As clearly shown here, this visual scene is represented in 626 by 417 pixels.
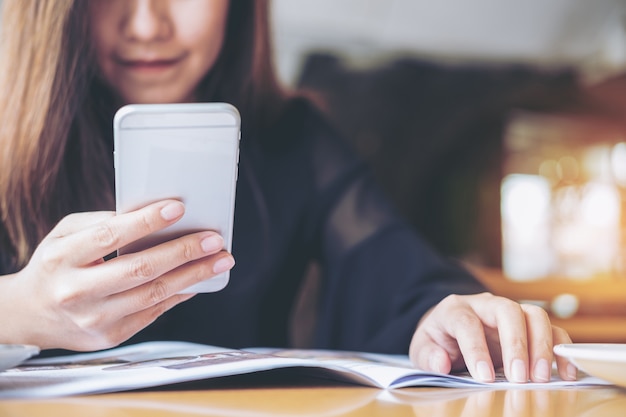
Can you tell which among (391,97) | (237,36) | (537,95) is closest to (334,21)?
(391,97)

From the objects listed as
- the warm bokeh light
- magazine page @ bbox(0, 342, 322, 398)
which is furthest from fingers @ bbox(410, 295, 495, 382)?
the warm bokeh light

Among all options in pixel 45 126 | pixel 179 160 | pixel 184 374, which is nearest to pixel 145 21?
pixel 45 126

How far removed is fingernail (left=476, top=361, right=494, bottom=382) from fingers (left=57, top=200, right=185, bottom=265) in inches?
9.9

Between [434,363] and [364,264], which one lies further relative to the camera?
[364,264]

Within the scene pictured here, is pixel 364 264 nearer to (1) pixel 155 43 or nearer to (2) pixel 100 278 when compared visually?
(1) pixel 155 43

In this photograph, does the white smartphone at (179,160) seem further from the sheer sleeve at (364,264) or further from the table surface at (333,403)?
the sheer sleeve at (364,264)

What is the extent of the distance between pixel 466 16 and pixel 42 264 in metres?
2.63

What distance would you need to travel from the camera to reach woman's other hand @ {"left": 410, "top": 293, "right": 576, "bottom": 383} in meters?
0.52

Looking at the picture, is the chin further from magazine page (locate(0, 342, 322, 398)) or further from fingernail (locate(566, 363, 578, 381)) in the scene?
fingernail (locate(566, 363, 578, 381))

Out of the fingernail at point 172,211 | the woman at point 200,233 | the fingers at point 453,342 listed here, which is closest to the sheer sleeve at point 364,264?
the woman at point 200,233

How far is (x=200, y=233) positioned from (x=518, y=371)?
261 millimetres

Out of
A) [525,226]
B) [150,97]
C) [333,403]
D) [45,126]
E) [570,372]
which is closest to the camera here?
[333,403]

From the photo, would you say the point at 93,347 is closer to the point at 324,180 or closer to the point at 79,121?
the point at 79,121

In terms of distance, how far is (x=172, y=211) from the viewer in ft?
1.58
